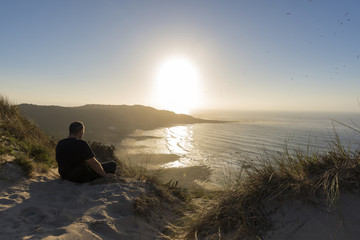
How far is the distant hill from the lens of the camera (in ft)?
152

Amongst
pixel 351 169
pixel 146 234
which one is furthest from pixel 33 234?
pixel 351 169

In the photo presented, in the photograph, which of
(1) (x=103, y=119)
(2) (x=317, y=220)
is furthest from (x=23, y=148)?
(1) (x=103, y=119)

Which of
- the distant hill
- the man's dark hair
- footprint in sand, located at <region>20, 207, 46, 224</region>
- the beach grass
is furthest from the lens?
the distant hill

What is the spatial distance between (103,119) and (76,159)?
191 ft

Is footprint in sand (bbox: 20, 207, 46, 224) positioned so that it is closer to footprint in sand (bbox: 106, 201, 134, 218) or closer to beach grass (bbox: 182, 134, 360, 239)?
footprint in sand (bbox: 106, 201, 134, 218)

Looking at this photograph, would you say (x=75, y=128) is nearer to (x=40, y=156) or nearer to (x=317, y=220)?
(x=40, y=156)

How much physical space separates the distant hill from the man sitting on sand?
111ft

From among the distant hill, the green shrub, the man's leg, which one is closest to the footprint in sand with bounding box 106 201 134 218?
the man's leg

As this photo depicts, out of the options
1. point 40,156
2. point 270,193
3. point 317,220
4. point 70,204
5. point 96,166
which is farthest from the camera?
point 40,156

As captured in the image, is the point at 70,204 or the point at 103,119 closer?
the point at 70,204

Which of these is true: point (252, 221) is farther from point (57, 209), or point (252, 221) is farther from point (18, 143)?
point (18, 143)

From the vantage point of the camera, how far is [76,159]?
4625mm

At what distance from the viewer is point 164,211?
4875 mm

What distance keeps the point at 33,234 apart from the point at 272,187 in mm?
Result: 3757
